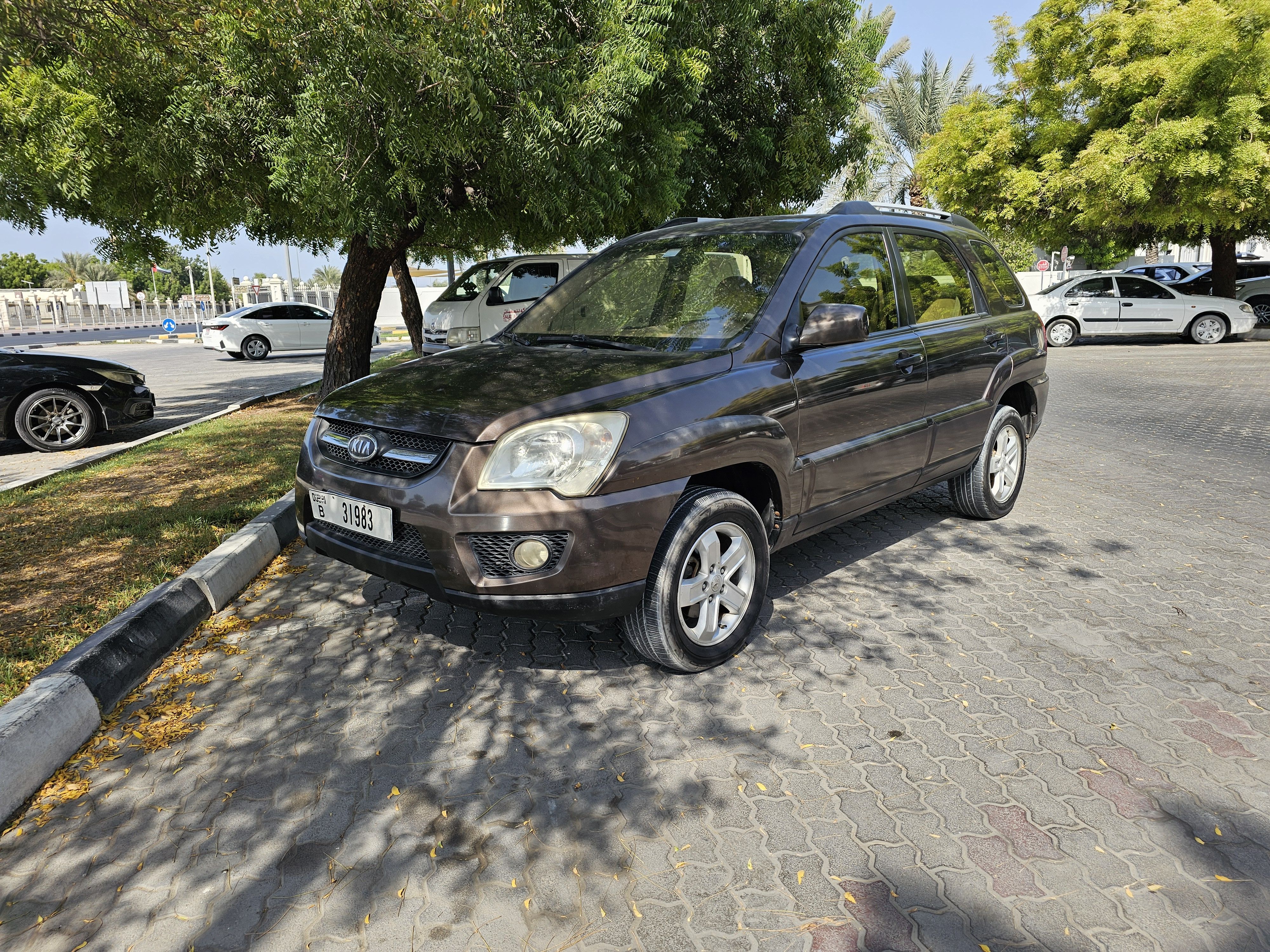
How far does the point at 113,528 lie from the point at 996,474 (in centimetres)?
583

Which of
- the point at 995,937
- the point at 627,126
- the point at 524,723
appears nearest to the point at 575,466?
the point at 524,723

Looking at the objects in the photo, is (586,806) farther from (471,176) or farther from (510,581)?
(471,176)

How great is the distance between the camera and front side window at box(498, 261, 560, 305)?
47.7 feet

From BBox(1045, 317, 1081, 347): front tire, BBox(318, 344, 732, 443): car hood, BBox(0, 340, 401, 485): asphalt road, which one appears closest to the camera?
BBox(318, 344, 732, 443): car hood

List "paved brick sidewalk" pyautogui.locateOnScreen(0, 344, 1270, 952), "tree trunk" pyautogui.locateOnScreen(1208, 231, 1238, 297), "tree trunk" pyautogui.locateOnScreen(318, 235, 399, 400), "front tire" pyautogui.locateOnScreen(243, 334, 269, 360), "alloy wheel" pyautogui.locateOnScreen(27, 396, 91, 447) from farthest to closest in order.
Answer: "front tire" pyautogui.locateOnScreen(243, 334, 269, 360), "tree trunk" pyautogui.locateOnScreen(1208, 231, 1238, 297), "tree trunk" pyautogui.locateOnScreen(318, 235, 399, 400), "alloy wheel" pyautogui.locateOnScreen(27, 396, 91, 447), "paved brick sidewalk" pyautogui.locateOnScreen(0, 344, 1270, 952)

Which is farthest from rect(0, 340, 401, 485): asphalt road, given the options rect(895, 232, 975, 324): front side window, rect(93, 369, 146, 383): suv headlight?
rect(895, 232, 975, 324): front side window

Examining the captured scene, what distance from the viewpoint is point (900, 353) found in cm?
460

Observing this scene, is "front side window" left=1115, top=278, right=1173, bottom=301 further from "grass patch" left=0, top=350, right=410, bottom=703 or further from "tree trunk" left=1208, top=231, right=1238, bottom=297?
"grass patch" left=0, top=350, right=410, bottom=703

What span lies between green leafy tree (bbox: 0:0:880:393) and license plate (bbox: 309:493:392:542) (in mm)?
3072

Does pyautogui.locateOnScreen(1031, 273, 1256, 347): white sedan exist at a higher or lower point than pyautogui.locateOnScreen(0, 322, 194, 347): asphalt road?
lower

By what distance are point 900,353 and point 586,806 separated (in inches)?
115

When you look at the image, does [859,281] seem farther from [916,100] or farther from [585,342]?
[916,100]

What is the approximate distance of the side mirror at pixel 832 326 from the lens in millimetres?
3820

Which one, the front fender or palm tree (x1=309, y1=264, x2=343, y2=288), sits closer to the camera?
the front fender
